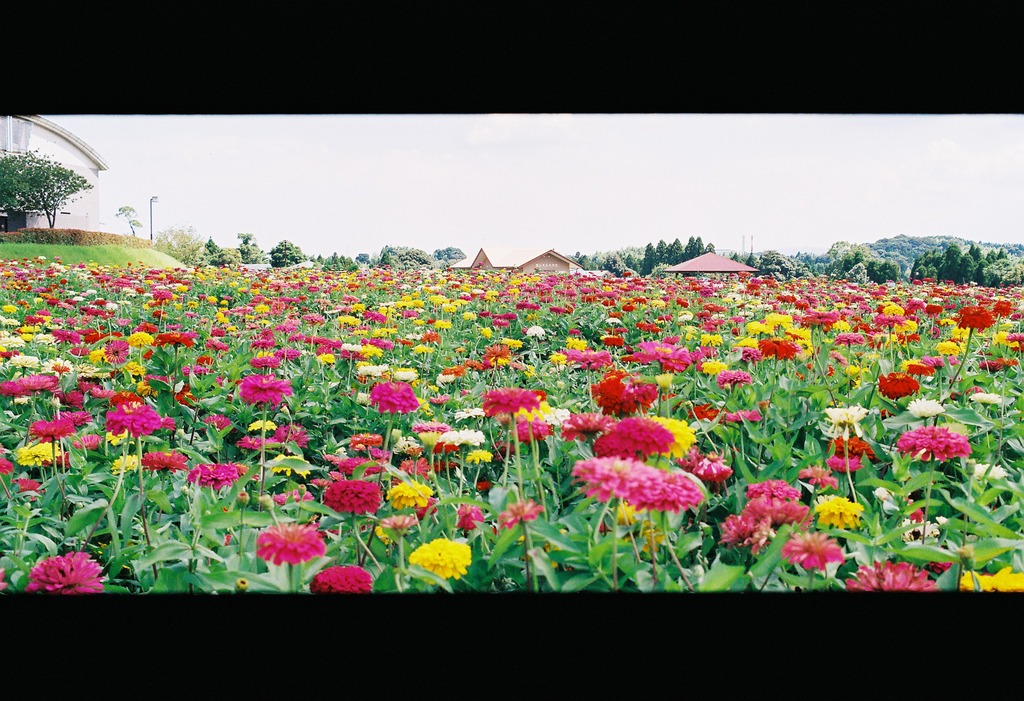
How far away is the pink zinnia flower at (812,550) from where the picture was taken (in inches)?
39.2

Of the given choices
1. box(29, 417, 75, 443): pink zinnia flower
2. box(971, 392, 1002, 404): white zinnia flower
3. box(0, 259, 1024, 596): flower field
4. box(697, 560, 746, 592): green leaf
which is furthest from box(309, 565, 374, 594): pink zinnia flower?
box(971, 392, 1002, 404): white zinnia flower

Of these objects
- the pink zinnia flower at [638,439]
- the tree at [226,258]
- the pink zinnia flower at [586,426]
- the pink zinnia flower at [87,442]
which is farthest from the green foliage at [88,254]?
the pink zinnia flower at [638,439]

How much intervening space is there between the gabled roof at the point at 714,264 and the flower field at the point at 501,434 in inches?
3.3

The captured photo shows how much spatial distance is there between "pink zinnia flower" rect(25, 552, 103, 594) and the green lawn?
93cm

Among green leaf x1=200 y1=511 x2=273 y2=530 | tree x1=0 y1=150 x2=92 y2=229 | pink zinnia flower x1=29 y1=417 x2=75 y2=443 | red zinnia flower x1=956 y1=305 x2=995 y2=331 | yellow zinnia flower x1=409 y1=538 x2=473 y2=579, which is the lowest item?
yellow zinnia flower x1=409 y1=538 x2=473 y2=579

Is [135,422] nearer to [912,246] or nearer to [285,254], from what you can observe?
[285,254]

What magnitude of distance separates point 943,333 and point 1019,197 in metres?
0.43

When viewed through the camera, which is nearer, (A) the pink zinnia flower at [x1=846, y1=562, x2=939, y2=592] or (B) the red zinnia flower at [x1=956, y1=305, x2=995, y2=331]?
(A) the pink zinnia flower at [x1=846, y1=562, x2=939, y2=592]

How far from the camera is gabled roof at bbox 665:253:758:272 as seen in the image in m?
1.89

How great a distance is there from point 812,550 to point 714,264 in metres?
1.05

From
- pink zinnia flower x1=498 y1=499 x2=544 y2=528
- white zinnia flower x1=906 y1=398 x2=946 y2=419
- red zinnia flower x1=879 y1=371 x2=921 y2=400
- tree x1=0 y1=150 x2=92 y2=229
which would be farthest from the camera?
tree x1=0 y1=150 x2=92 y2=229

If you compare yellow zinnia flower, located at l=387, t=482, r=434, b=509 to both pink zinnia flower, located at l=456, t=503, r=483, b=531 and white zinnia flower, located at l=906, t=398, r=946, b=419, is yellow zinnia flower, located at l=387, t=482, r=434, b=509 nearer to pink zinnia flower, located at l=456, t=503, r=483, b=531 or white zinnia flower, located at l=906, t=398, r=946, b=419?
pink zinnia flower, located at l=456, t=503, r=483, b=531

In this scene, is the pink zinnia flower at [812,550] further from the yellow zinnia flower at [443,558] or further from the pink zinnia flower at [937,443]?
the yellow zinnia flower at [443,558]
